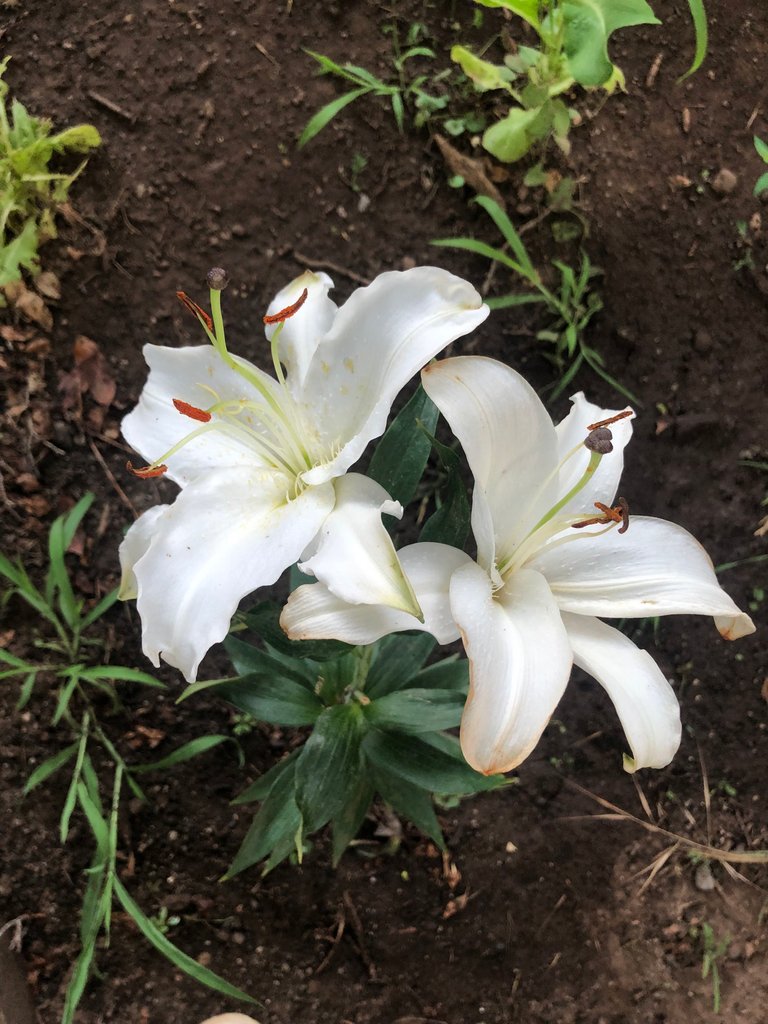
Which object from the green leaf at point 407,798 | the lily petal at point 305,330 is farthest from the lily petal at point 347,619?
the green leaf at point 407,798

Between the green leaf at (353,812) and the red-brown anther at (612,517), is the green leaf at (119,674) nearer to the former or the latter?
the green leaf at (353,812)

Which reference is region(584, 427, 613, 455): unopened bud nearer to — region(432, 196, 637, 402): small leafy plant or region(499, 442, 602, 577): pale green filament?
region(499, 442, 602, 577): pale green filament

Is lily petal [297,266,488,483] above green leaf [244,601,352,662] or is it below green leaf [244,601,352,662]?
above

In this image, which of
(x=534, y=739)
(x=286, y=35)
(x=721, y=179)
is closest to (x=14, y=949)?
(x=534, y=739)

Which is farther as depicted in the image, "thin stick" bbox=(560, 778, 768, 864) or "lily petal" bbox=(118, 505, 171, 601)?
"thin stick" bbox=(560, 778, 768, 864)

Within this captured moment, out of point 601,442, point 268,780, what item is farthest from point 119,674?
point 601,442

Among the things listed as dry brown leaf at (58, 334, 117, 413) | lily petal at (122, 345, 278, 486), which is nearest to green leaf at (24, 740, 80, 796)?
dry brown leaf at (58, 334, 117, 413)

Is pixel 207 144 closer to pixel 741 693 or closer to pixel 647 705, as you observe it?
pixel 647 705
